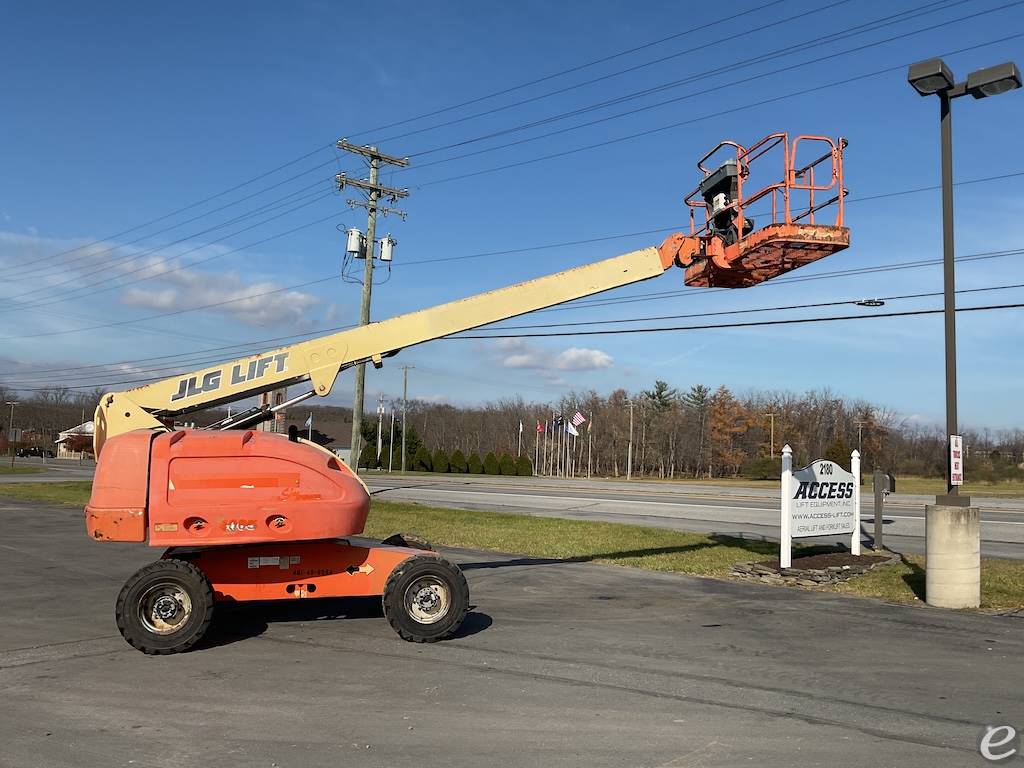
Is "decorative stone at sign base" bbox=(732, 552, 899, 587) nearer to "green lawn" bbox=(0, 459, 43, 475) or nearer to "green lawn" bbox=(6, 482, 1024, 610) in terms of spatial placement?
"green lawn" bbox=(6, 482, 1024, 610)

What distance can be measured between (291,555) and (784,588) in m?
7.39

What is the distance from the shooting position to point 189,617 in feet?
25.4

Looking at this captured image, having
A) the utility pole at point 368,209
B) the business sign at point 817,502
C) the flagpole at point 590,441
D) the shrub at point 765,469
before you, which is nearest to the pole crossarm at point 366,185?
the utility pole at point 368,209

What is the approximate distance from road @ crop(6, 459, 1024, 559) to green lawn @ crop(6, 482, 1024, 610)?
8.70 feet

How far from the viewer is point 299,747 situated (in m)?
5.25

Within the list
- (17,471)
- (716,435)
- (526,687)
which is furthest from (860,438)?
(526,687)

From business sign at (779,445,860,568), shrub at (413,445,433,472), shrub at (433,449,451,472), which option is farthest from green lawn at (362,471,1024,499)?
business sign at (779,445,860,568)

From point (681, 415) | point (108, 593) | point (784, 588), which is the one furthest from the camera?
point (681, 415)

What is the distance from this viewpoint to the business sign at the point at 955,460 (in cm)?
1121

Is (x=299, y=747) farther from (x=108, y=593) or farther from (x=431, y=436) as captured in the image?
(x=431, y=436)

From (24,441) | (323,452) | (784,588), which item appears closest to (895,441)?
(784,588)

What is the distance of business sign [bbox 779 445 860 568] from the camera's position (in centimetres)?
1334

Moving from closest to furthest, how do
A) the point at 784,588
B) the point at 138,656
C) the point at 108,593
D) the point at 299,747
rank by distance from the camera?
the point at 299,747, the point at 138,656, the point at 108,593, the point at 784,588

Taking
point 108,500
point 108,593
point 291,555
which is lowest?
point 108,593
